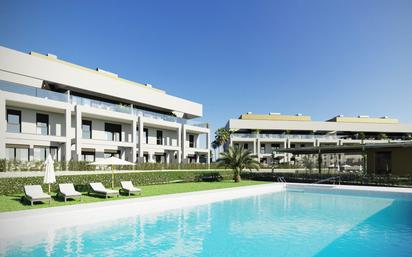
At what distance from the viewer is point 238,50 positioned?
101 ft

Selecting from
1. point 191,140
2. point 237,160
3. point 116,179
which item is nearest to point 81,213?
point 116,179

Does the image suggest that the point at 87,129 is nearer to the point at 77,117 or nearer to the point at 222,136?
the point at 77,117

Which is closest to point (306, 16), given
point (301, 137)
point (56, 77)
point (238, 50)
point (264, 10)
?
point (264, 10)

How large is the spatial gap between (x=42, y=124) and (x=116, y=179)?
9.24 meters

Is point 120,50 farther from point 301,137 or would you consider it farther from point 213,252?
point 301,137

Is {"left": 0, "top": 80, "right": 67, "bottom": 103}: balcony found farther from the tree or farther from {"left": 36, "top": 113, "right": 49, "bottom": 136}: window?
the tree

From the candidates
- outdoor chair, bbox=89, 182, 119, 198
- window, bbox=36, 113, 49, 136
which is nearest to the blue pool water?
outdoor chair, bbox=89, 182, 119, 198

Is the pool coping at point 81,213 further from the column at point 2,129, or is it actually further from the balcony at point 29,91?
the balcony at point 29,91

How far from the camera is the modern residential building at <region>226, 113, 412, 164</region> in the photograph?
172ft

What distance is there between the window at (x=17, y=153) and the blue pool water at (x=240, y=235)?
15.6m

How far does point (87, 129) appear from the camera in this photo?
96.5 feet

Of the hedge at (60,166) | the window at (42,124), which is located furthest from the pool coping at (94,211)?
the window at (42,124)

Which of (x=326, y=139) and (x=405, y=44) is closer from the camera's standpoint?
(x=405, y=44)

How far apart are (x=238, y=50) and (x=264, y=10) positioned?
785cm
